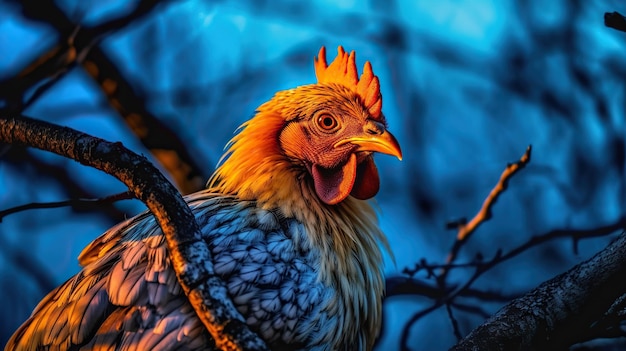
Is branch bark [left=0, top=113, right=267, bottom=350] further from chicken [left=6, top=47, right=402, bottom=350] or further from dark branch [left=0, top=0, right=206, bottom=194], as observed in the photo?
dark branch [left=0, top=0, right=206, bottom=194]

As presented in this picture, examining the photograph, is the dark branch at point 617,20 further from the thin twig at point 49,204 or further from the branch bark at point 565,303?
the thin twig at point 49,204

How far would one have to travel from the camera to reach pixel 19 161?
2061 mm

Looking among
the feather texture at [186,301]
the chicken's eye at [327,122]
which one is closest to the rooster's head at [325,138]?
the chicken's eye at [327,122]

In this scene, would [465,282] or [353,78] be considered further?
[465,282]

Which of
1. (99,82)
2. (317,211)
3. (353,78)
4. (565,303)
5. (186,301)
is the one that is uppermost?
(99,82)

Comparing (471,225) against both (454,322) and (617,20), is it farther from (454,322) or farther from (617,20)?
(617,20)

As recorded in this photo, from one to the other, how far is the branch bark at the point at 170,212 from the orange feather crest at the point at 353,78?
557mm

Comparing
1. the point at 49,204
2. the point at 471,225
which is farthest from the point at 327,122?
the point at 471,225

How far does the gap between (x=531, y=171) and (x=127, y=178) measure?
5.71 feet

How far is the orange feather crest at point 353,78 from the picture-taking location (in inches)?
56.8

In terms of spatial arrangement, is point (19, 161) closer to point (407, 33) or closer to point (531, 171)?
point (407, 33)

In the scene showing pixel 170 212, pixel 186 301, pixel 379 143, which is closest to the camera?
pixel 170 212

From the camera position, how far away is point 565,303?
50.7 inches

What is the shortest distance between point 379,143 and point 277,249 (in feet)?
1.02
